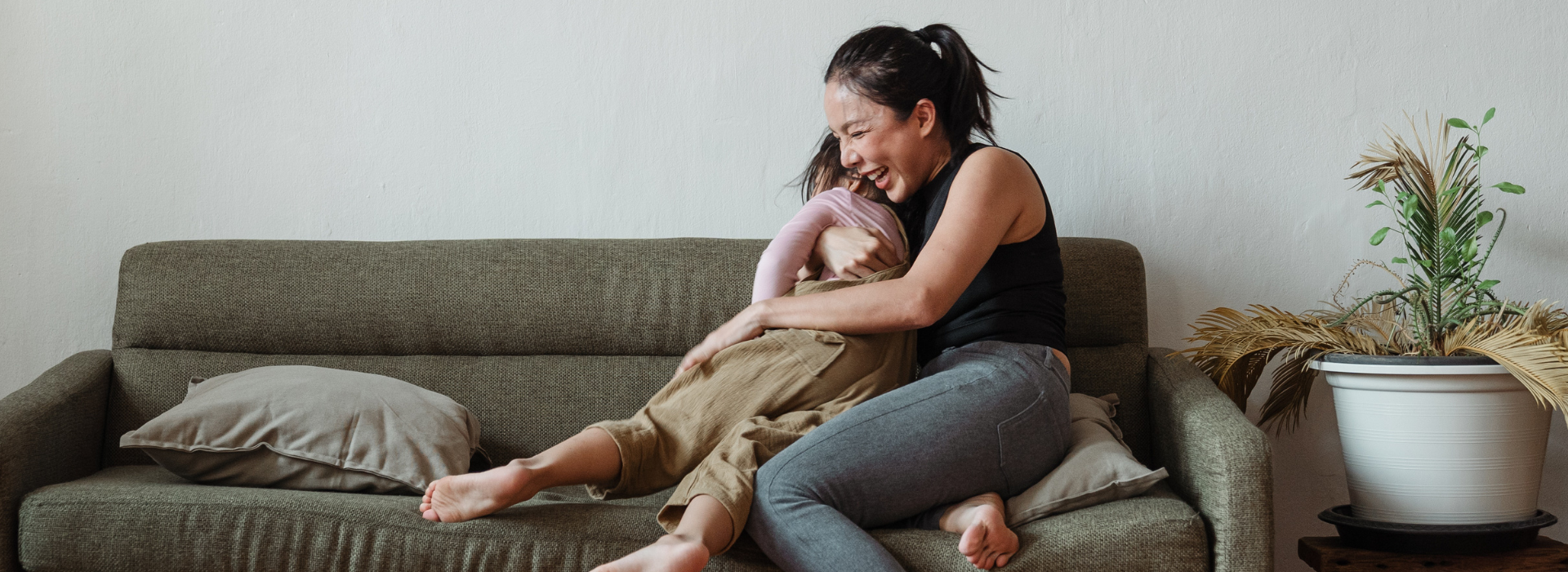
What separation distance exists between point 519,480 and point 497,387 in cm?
64

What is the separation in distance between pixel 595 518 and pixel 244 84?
4.88 feet

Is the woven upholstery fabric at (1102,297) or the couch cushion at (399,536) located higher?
the woven upholstery fabric at (1102,297)

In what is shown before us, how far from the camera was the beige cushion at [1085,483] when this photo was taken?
134 cm

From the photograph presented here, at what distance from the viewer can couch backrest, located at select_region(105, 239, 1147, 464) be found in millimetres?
1881

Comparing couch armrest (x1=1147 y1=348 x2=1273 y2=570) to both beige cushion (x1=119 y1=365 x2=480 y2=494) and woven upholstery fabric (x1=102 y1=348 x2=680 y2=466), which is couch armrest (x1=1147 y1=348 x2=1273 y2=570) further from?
beige cushion (x1=119 y1=365 x2=480 y2=494)

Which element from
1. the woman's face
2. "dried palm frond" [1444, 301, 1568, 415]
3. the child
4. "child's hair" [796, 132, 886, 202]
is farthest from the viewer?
"child's hair" [796, 132, 886, 202]

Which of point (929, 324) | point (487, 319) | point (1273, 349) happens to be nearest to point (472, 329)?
point (487, 319)

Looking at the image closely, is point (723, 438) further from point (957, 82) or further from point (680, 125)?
point (680, 125)

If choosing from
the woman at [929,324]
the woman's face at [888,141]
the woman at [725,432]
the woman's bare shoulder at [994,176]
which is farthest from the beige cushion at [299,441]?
the woman's bare shoulder at [994,176]

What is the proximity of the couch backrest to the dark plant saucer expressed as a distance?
485 mm

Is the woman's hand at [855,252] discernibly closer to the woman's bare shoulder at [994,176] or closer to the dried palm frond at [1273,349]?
the woman's bare shoulder at [994,176]

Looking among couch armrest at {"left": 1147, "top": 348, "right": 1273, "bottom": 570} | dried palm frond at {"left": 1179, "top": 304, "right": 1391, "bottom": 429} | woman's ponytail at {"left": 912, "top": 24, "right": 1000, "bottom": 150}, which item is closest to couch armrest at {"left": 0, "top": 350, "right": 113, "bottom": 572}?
woman's ponytail at {"left": 912, "top": 24, "right": 1000, "bottom": 150}

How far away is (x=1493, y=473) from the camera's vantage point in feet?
5.22

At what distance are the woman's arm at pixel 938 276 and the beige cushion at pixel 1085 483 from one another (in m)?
Result: 0.28
